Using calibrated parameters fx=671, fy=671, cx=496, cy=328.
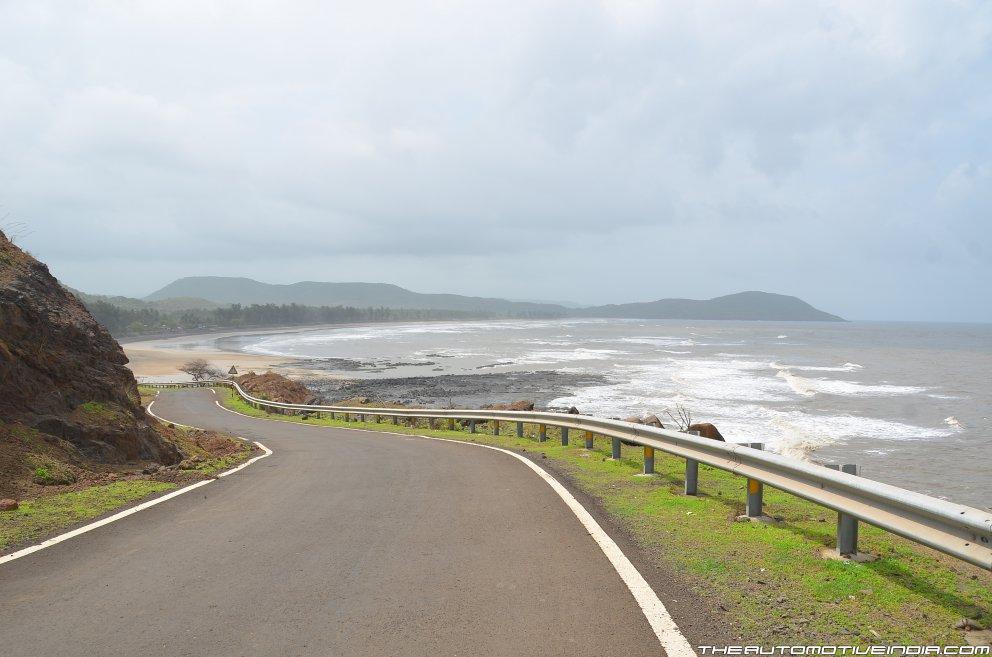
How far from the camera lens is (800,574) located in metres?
4.91

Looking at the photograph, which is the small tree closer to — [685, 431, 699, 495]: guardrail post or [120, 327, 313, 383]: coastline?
[120, 327, 313, 383]: coastline

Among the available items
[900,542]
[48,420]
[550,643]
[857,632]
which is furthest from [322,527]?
[48,420]

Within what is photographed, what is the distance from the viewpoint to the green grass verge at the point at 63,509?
6.53 metres

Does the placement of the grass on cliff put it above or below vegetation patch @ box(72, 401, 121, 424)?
below

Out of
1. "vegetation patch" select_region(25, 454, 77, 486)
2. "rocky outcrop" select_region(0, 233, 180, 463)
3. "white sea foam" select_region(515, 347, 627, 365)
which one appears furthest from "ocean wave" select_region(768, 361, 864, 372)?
"vegetation patch" select_region(25, 454, 77, 486)

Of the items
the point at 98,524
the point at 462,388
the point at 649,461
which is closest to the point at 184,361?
the point at 462,388

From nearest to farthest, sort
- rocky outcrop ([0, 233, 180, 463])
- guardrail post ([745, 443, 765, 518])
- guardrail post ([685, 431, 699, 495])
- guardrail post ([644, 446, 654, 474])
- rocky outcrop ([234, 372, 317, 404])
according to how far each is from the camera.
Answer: guardrail post ([745, 443, 765, 518]), guardrail post ([685, 431, 699, 495]), guardrail post ([644, 446, 654, 474]), rocky outcrop ([0, 233, 180, 463]), rocky outcrop ([234, 372, 317, 404])

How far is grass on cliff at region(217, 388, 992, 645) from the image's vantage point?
4004 mm

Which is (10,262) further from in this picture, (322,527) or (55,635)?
(55,635)

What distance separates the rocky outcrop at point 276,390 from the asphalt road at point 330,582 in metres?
37.0

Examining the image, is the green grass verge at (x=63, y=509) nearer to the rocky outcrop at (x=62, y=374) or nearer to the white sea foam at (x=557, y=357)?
the rocky outcrop at (x=62, y=374)

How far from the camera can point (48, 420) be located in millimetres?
10391

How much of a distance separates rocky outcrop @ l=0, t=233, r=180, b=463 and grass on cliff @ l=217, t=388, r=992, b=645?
8.58 m

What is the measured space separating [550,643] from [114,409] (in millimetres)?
10914
